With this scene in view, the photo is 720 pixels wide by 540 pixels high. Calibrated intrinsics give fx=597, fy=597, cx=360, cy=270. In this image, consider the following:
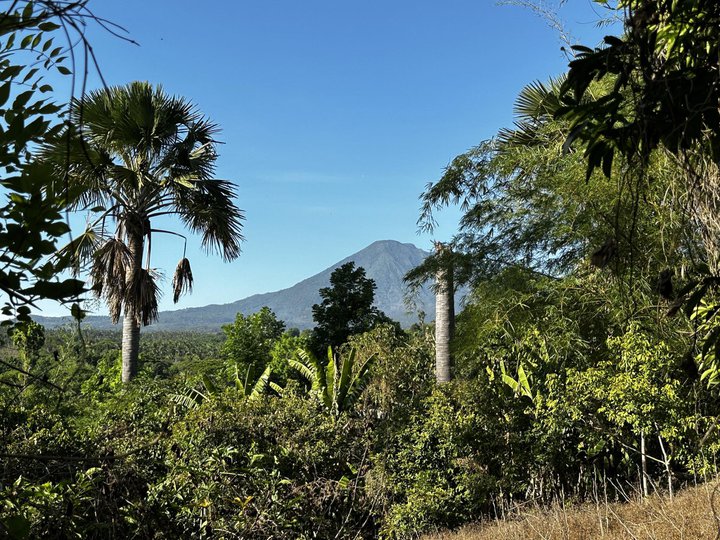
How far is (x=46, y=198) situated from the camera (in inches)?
55.4

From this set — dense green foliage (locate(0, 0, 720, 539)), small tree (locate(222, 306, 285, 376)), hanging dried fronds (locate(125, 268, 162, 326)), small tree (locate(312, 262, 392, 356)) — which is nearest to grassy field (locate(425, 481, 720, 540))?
dense green foliage (locate(0, 0, 720, 539))

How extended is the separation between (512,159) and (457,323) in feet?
13.0

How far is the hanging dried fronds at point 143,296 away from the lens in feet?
37.3

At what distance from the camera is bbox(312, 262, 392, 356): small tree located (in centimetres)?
2036

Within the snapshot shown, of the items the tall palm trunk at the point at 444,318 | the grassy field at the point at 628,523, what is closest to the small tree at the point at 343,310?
the tall palm trunk at the point at 444,318

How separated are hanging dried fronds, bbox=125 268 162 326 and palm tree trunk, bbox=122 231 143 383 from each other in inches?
1.2

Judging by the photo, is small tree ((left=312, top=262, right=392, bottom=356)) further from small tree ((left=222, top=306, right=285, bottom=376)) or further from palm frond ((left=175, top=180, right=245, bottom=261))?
palm frond ((left=175, top=180, right=245, bottom=261))

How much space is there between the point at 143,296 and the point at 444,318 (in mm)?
5939

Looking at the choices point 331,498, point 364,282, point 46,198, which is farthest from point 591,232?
point 364,282

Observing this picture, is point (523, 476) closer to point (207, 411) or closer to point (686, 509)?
point (686, 509)

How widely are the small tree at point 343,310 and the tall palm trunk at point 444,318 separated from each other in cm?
810

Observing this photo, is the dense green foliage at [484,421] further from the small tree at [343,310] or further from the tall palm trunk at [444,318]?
the small tree at [343,310]

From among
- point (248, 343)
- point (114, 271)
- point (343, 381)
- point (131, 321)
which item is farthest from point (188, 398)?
point (248, 343)

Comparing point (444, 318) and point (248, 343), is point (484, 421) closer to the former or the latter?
point (444, 318)
